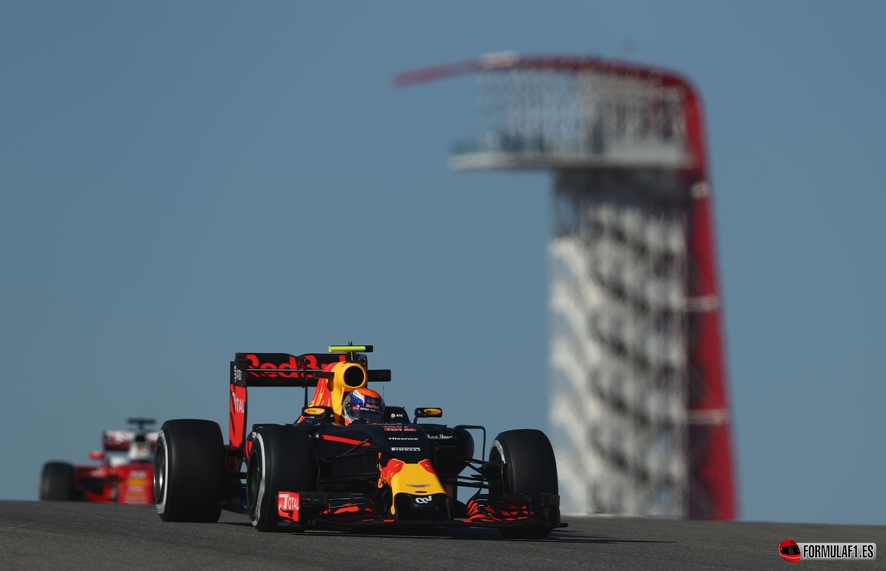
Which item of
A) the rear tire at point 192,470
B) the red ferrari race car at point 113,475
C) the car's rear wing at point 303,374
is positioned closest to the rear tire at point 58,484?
the red ferrari race car at point 113,475

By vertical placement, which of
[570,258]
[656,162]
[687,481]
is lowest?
[687,481]

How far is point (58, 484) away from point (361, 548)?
21.3 m

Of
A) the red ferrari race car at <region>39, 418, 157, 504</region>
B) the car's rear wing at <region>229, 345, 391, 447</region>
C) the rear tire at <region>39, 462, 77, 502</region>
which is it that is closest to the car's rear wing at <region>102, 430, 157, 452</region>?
the red ferrari race car at <region>39, 418, 157, 504</region>

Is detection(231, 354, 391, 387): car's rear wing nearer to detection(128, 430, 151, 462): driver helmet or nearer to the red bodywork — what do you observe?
the red bodywork

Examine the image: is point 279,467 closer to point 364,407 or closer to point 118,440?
point 364,407

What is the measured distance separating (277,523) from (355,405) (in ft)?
6.93

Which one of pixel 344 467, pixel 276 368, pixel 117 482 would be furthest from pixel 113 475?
pixel 344 467

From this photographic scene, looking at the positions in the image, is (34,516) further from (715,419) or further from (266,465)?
(715,419)

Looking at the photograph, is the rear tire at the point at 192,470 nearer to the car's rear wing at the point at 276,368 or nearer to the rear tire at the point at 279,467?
the car's rear wing at the point at 276,368

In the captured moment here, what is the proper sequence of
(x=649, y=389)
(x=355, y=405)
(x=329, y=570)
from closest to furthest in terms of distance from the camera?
(x=329, y=570), (x=355, y=405), (x=649, y=389)

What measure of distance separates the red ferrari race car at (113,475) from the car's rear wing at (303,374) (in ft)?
52.4

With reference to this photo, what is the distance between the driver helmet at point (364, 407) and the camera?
53.7 feet

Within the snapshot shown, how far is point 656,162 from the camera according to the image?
61219mm

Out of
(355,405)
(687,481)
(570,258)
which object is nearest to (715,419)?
(687,481)
